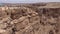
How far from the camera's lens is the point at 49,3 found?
2.92 feet

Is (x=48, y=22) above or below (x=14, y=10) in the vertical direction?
below

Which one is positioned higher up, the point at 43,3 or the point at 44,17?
the point at 43,3

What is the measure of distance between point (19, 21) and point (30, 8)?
0.48 feet

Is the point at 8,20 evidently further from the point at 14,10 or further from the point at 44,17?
Result: the point at 44,17

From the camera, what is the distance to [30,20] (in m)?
0.83

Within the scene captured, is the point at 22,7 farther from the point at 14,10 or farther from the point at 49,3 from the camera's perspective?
the point at 49,3

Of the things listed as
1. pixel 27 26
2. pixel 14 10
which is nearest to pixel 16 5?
pixel 14 10

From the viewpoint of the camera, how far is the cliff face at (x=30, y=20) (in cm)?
79

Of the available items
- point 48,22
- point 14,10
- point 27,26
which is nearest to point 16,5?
point 14,10

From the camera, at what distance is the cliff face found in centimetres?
79

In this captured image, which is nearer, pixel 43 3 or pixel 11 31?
pixel 11 31

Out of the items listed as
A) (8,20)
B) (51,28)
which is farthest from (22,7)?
(51,28)

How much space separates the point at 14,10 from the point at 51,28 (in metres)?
0.33

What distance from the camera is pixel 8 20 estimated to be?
0.80m
